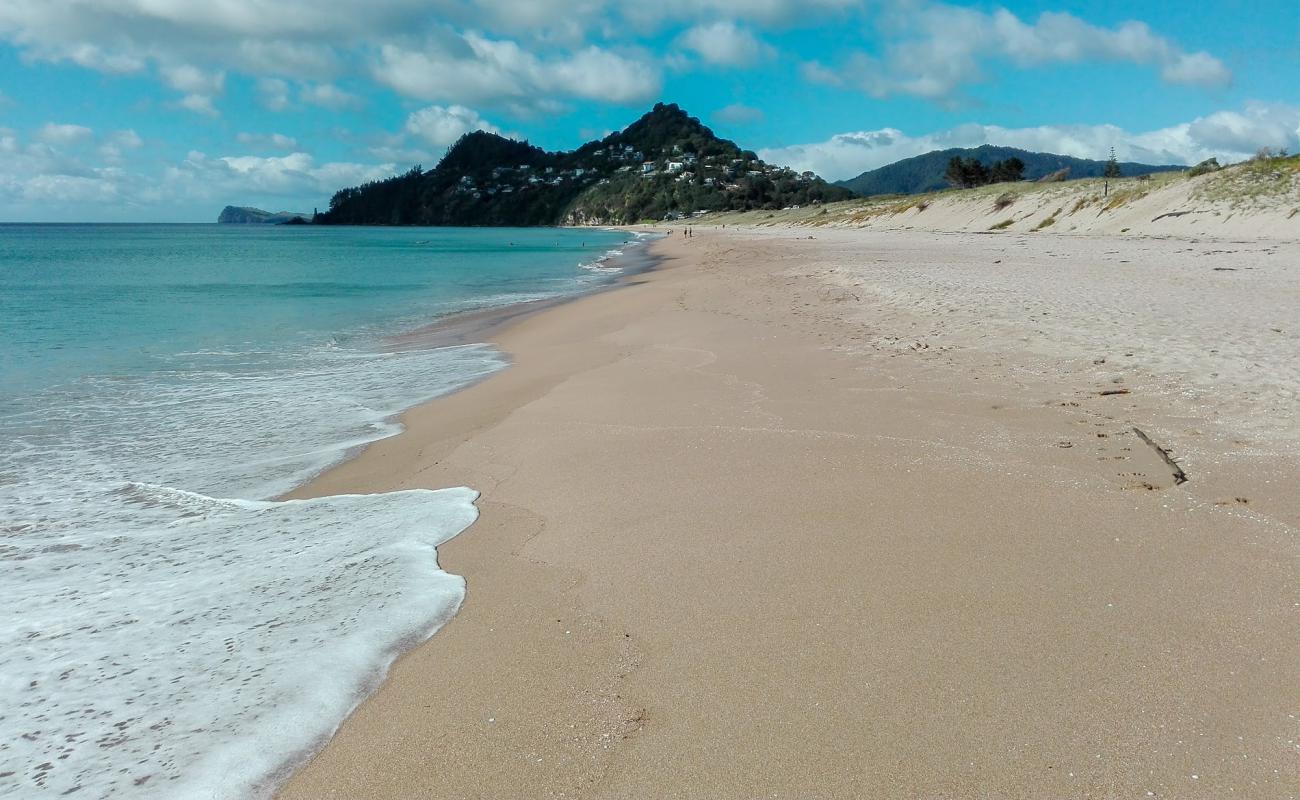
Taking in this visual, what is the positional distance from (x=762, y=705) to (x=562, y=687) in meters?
0.75

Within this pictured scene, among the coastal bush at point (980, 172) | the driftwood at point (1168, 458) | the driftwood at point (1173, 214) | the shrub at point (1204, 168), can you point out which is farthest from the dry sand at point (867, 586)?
the coastal bush at point (980, 172)

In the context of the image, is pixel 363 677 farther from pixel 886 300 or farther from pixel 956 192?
pixel 956 192

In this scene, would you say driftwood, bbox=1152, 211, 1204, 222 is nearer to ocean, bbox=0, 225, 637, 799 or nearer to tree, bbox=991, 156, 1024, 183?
ocean, bbox=0, 225, 637, 799

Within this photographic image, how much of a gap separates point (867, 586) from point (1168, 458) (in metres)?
2.67

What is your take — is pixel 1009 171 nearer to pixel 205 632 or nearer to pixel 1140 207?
pixel 1140 207

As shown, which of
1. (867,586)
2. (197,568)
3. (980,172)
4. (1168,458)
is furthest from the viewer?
(980,172)

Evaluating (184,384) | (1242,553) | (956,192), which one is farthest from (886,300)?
(956,192)

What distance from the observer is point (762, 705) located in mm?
2613

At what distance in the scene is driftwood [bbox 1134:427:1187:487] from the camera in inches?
171

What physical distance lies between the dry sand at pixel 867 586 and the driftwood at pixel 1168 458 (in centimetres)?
6

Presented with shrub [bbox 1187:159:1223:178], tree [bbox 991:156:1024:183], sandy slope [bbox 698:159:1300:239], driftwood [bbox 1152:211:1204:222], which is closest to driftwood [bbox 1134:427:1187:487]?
sandy slope [bbox 698:159:1300:239]

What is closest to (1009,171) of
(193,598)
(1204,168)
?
(1204,168)

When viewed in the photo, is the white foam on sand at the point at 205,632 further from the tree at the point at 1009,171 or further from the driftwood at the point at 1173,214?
the tree at the point at 1009,171

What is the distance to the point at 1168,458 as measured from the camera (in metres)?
4.69
